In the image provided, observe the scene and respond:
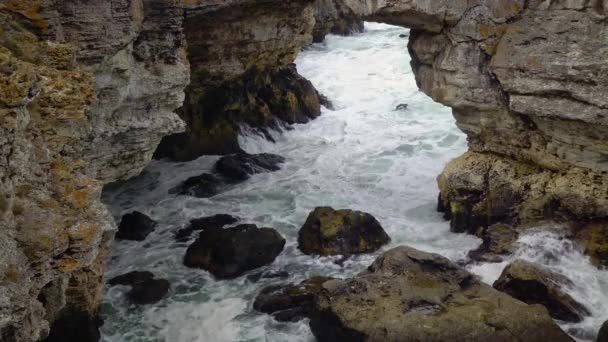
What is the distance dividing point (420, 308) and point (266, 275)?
4255 mm

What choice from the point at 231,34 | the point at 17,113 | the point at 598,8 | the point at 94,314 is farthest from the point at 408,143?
the point at 17,113

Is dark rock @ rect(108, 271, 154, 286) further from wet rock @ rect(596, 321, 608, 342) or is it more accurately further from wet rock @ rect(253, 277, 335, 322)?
wet rock @ rect(596, 321, 608, 342)

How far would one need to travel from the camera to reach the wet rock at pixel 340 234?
15.1 meters

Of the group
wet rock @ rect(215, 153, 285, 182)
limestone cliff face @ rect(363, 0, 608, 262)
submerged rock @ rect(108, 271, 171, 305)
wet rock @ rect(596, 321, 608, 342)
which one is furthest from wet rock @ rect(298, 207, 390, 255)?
wet rock @ rect(596, 321, 608, 342)

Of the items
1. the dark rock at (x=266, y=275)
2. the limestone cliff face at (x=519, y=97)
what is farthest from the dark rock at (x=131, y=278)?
the limestone cliff face at (x=519, y=97)

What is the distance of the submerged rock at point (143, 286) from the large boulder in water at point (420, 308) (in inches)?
154

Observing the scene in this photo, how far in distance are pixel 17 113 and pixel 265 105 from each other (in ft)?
59.9

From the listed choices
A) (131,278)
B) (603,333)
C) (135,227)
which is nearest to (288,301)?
(131,278)

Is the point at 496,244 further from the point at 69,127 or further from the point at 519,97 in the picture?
the point at 69,127

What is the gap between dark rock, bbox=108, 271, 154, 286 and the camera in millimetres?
14305

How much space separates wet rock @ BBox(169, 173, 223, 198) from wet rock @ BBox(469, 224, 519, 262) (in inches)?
331

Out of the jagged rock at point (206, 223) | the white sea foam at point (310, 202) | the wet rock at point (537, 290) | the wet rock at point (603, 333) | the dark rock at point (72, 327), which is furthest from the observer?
the jagged rock at point (206, 223)

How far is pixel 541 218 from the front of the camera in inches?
573

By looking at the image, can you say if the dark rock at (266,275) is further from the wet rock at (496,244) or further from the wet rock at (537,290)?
the wet rock at (537,290)
